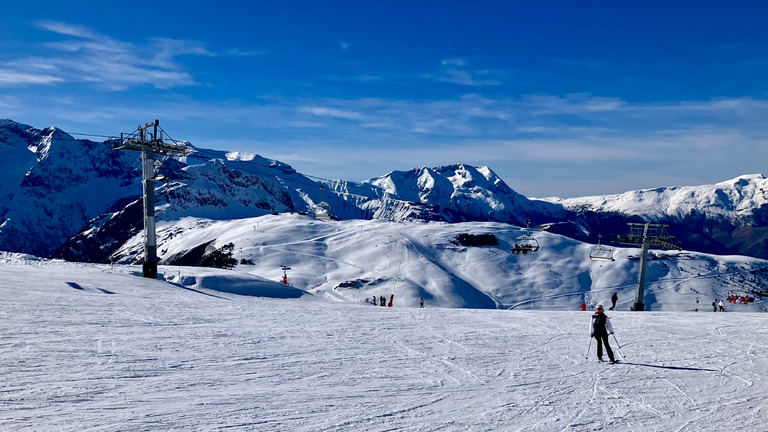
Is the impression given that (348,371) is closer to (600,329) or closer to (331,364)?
(331,364)

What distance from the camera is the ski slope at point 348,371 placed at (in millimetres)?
10188

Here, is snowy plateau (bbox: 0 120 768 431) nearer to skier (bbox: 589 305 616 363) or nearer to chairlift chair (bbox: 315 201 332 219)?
skier (bbox: 589 305 616 363)

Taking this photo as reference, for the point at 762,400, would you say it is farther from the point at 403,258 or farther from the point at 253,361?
the point at 403,258

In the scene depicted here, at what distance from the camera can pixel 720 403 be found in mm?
11945

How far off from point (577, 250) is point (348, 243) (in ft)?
177

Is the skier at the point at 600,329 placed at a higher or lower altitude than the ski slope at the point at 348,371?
higher

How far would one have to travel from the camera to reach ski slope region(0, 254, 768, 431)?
10188 millimetres

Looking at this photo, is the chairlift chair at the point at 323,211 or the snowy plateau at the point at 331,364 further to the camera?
the chairlift chair at the point at 323,211

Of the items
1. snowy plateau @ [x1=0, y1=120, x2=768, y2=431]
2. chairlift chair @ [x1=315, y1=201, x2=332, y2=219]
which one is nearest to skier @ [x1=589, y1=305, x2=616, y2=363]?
snowy plateau @ [x1=0, y1=120, x2=768, y2=431]

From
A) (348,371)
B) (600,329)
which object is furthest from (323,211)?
(348,371)

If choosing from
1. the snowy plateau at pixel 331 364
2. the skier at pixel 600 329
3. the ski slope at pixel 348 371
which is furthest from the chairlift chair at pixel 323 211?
the skier at pixel 600 329

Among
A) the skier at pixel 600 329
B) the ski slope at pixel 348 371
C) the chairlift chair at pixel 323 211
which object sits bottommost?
the ski slope at pixel 348 371

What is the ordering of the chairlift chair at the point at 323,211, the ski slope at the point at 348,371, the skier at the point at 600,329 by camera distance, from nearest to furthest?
the ski slope at the point at 348,371
the skier at the point at 600,329
the chairlift chair at the point at 323,211

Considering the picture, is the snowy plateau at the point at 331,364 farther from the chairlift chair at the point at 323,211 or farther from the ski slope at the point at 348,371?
the chairlift chair at the point at 323,211
